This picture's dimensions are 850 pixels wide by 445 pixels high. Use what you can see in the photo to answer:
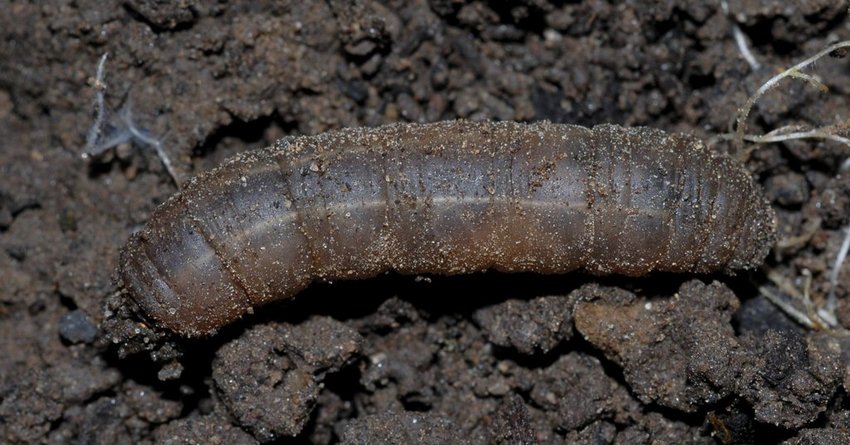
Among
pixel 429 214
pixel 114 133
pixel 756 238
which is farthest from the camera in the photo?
pixel 114 133

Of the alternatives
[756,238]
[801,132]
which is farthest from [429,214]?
[801,132]

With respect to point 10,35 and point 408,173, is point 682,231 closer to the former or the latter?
point 408,173

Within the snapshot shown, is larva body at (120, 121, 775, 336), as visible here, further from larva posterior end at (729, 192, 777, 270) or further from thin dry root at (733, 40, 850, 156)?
thin dry root at (733, 40, 850, 156)

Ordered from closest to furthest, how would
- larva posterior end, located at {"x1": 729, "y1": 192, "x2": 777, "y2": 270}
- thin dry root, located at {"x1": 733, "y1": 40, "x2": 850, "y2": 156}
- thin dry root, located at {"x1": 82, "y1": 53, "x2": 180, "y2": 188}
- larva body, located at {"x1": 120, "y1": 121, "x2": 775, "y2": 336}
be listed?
larva body, located at {"x1": 120, "y1": 121, "x2": 775, "y2": 336} → larva posterior end, located at {"x1": 729, "y1": 192, "x2": 777, "y2": 270} → thin dry root, located at {"x1": 733, "y1": 40, "x2": 850, "y2": 156} → thin dry root, located at {"x1": 82, "y1": 53, "x2": 180, "y2": 188}

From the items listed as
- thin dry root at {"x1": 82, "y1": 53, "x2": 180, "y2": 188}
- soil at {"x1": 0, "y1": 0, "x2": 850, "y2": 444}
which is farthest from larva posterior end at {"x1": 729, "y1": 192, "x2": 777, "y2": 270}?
thin dry root at {"x1": 82, "y1": 53, "x2": 180, "y2": 188}

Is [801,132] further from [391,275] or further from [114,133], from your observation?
[114,133]
